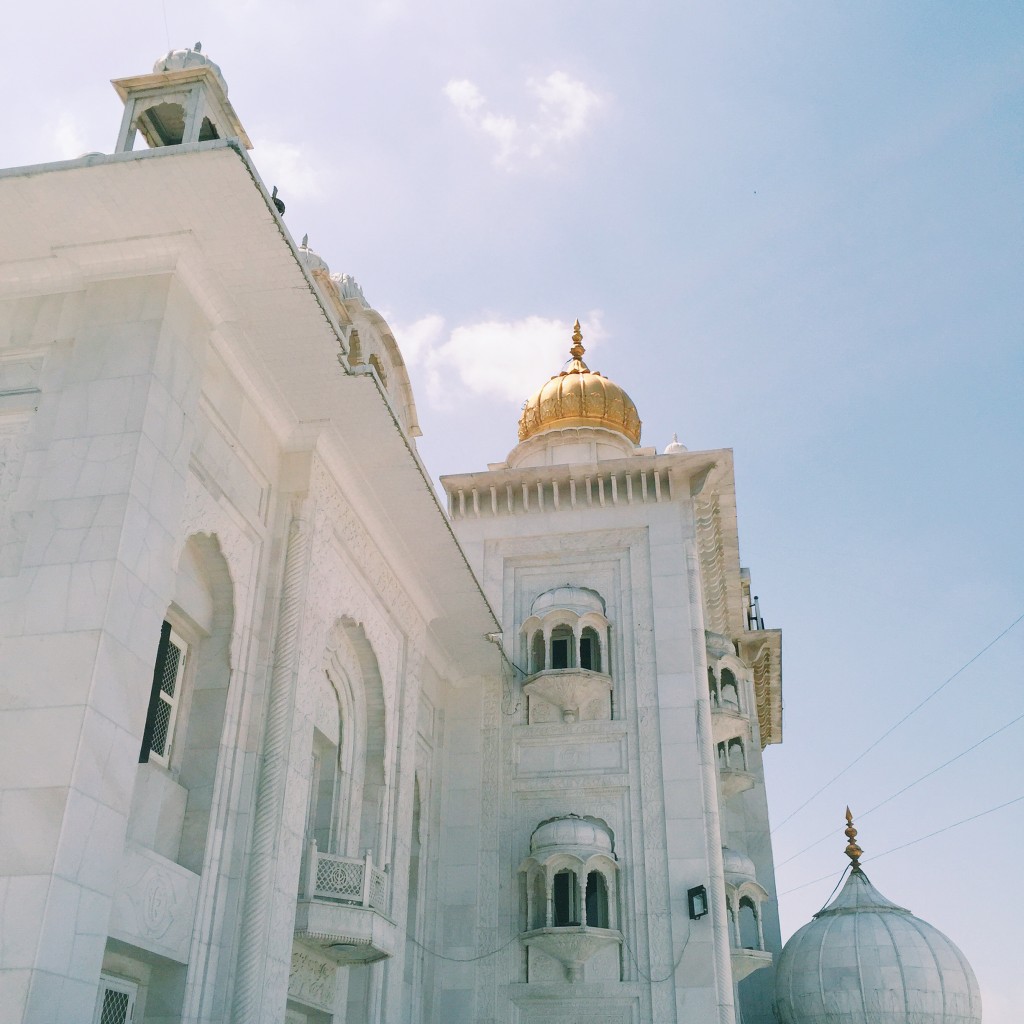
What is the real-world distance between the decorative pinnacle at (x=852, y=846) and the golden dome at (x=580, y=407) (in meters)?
9.25

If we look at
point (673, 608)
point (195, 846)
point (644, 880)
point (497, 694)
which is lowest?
point (195, 846)

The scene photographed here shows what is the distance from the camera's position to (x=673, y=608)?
1633cm

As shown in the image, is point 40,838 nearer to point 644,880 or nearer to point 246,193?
point 246,193

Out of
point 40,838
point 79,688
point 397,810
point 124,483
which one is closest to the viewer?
point 40,838

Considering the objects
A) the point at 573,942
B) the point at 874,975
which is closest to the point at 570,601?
the point at 573,942

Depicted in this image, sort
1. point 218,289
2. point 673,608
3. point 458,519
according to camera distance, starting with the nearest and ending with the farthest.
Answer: point 218,289 → point 673,608 → point 458,519

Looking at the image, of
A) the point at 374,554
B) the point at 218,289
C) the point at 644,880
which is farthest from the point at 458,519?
the point at 218,289

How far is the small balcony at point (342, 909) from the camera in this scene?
406 inches

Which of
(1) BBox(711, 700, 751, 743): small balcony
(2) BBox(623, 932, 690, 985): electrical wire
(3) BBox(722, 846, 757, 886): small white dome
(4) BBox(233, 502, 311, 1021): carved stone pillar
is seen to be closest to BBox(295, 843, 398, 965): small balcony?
(4) BBox(233, 502, 311, 1021): carved stone pillar

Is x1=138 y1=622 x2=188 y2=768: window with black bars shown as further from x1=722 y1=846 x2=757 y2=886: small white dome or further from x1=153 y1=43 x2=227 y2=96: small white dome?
x1=722 y1=846 x2=757 y2=886: small white dome

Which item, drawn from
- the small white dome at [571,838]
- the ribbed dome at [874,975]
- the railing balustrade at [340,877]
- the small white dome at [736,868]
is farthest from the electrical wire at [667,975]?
the ribbed dome at [874,975]

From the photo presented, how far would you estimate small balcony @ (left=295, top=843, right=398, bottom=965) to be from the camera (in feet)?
33.9

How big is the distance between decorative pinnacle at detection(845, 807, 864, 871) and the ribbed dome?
1.98m

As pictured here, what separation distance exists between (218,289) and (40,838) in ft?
15.5
